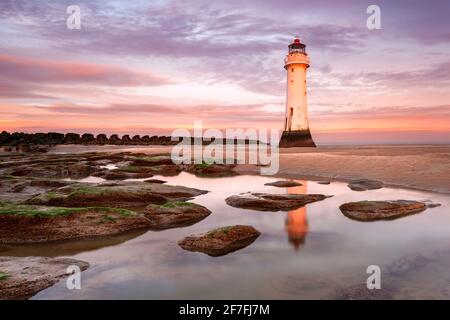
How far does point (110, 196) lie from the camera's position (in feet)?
48.0

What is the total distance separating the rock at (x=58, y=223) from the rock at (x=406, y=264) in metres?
7.01

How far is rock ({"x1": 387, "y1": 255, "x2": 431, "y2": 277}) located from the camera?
7180mm

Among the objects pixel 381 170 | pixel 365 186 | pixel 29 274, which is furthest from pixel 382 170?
pixel 29 274

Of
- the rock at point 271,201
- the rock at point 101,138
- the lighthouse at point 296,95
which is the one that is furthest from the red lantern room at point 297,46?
the rock at point 101,138

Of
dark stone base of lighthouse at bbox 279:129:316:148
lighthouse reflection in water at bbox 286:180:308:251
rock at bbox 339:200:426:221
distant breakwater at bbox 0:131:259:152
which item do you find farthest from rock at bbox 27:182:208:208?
distant breakwater at bbox 0:131:259:152

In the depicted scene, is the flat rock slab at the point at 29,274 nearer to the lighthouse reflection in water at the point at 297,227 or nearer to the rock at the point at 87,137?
the lighthouse reflection in water at the point at 297,227

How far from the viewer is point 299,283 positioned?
Result: 22.0ft

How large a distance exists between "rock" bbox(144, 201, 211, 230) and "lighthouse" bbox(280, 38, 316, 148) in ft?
127

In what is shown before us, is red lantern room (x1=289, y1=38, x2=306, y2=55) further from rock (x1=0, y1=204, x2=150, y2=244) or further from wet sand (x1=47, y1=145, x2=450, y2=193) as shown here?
rock (x1=0, y1=204, x2=150, y2=244)

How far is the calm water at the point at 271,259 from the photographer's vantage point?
6.39m

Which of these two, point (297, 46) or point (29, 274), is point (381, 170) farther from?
point (297, 46)

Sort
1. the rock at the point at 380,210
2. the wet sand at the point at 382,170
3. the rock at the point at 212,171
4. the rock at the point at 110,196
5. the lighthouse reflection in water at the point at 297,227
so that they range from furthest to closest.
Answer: the rock at the point at 212,171
the wet sand at the point at 382,170
the rock at the point at 110,196
the rock at the point at 380,210
the lighthouse reflection in water at the point at 297,227

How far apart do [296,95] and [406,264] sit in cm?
4305
